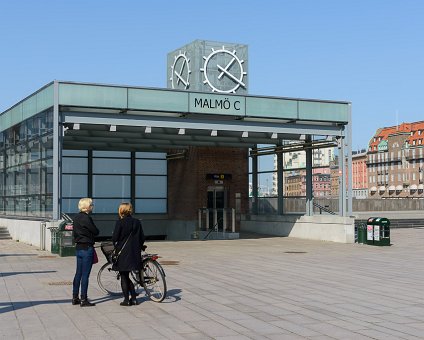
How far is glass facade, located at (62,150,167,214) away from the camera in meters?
35.6

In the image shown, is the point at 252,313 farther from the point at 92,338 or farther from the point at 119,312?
the point at 92,338

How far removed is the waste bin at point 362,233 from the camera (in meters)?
26.4

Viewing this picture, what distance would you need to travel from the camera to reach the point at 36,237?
2489cm

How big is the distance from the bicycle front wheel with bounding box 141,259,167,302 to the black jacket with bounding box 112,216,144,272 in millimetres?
385

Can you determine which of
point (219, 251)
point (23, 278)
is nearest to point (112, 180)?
point (219, 251)

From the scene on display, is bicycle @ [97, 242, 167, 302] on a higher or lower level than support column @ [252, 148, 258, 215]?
lower

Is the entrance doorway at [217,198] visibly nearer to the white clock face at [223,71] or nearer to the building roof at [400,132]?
the white clock face at [223,71]

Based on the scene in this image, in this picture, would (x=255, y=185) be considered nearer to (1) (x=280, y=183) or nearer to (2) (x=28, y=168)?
(1) (x=280, y=183)

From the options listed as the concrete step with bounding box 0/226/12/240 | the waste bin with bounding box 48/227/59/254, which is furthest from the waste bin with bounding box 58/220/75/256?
the concrete step with bounding box 0/226/12/240

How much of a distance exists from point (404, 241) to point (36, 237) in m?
15.5

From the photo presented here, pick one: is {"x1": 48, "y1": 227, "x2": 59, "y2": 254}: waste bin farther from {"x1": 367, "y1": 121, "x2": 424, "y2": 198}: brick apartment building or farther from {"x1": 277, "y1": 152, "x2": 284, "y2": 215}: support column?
{"x1": 367, "y1": 121, "x2": 424, "y2": 198}: brick apartment building

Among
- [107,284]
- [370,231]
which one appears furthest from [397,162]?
[107,284]

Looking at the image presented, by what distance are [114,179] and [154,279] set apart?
85.0 ft

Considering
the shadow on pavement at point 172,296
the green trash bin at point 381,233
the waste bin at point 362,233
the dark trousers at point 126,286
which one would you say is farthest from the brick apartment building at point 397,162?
the dark trousers at point 126,286
